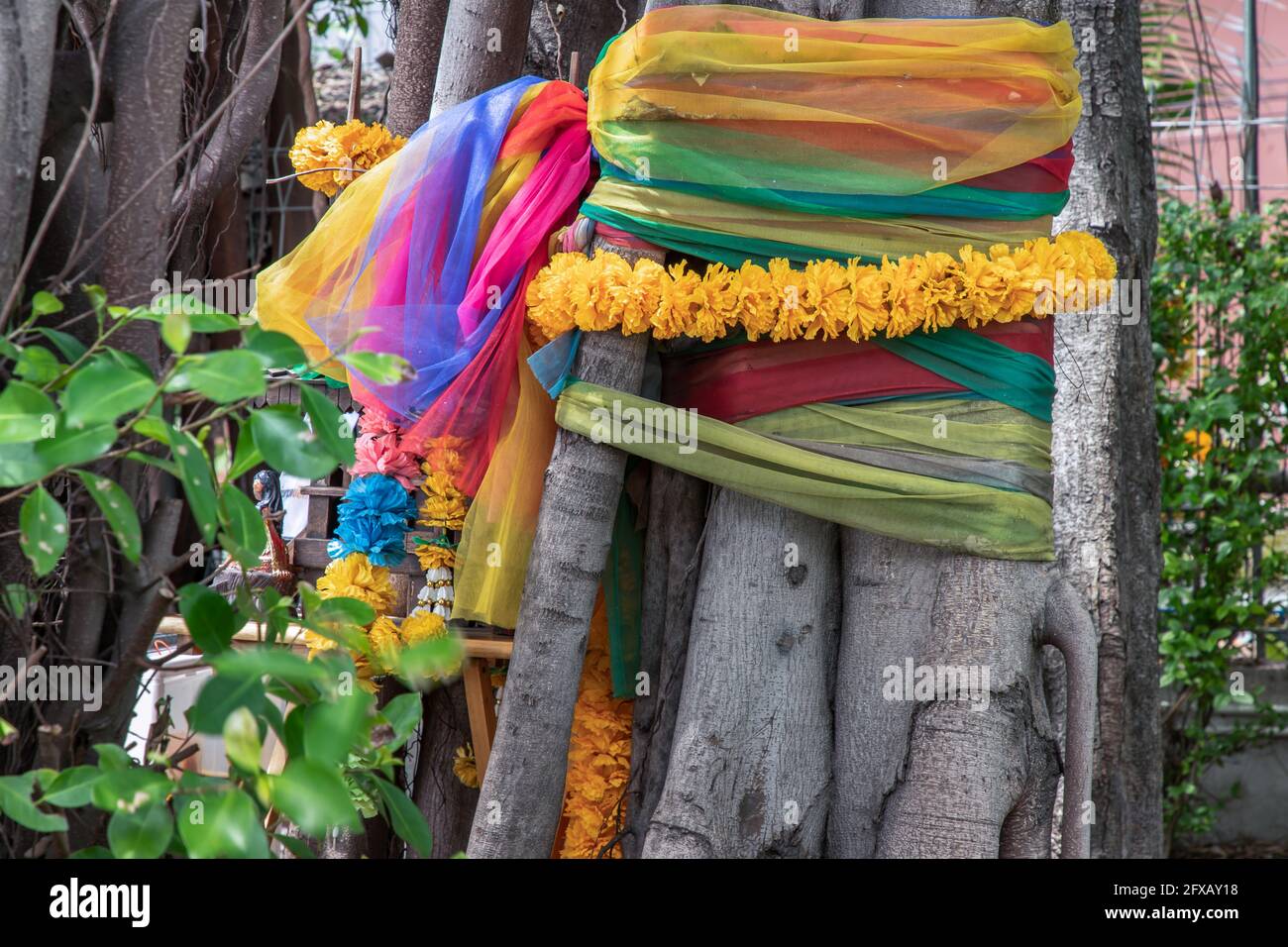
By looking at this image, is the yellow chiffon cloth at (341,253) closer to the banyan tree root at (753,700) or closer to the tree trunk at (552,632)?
the tree trunk at (552,632)

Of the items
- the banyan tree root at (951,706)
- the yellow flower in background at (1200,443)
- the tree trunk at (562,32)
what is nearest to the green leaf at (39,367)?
the banyan tree root at (951,706)

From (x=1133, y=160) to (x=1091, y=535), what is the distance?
44.5 inches

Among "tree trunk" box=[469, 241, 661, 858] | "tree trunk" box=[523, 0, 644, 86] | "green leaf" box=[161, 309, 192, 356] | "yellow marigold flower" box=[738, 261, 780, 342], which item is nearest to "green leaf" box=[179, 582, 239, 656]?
"green leaf" box=[161, 309, 192, 356]

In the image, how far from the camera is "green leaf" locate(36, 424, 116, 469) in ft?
3.53

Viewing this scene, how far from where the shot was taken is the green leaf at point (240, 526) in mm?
Answer: 1227

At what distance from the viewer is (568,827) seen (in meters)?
2.41

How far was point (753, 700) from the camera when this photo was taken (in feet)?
7.27

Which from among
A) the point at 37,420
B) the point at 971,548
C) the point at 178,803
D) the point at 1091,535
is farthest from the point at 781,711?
the point at 1091,535

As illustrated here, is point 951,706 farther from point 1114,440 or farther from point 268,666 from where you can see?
point 1114,440

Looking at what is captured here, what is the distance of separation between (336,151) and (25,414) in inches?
63.7

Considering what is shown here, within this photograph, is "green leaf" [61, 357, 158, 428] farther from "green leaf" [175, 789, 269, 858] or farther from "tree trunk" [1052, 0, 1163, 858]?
"tree trunk" [1052, 0, 1163, 858]

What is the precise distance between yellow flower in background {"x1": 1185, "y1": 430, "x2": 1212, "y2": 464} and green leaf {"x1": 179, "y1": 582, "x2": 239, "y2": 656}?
4465 millimetres

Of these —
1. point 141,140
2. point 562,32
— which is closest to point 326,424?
point 141,140

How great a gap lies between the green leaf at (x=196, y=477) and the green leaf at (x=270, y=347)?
0.10m
